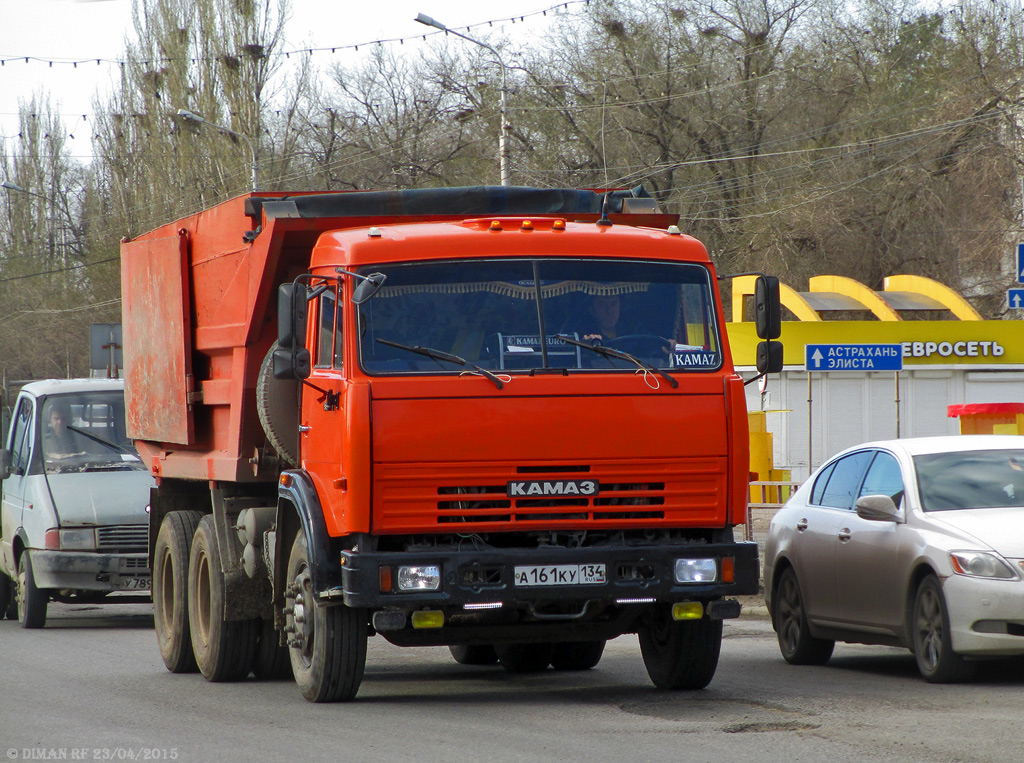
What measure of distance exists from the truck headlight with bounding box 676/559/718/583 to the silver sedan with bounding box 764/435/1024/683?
1525 millimetres

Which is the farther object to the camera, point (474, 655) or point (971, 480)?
point (474, 655)

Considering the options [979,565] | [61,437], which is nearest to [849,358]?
[61,437]

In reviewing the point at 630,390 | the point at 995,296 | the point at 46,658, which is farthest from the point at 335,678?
the point at 995,296

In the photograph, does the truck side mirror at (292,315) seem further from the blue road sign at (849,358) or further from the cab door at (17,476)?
the blue road sign at (849,358)

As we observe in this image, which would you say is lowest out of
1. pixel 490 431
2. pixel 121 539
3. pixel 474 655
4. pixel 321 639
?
pixel 474 655

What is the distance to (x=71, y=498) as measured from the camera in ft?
48.6

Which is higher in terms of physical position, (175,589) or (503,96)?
(503,96)

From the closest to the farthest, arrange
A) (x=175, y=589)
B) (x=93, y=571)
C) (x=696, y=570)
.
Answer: (x=696, y=570) < (x=175, y=589) < (x=93, y=571)

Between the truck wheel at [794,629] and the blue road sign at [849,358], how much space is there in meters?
9.13

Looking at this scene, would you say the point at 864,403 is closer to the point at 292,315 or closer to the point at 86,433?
the point at 86,433

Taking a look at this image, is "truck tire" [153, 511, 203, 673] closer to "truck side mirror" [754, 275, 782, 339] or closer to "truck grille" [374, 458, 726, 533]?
"truck grille" [374, 458, 726, 533]

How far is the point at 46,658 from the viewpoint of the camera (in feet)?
38.8

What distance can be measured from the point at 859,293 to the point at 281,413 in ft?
76.6

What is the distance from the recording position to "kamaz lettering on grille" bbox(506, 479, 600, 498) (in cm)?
768
